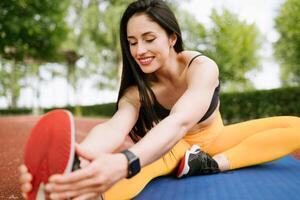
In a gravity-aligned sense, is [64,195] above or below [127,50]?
below

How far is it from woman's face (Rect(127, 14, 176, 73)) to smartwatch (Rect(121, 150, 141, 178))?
0.71 m

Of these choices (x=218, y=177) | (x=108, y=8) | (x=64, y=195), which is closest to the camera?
(x=64, y=195)

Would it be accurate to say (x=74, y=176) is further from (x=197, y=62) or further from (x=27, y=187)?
(x=197, y=62)

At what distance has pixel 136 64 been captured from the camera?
202cm

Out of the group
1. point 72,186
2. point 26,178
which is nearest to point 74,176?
point 72,186

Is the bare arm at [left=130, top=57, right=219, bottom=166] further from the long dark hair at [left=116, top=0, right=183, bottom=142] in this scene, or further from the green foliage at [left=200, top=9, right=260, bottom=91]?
the green foliage at [left=200, top=9, right=260, bottom=91]

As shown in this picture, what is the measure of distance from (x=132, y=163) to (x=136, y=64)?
90 centimetres

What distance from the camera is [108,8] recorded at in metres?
20.5

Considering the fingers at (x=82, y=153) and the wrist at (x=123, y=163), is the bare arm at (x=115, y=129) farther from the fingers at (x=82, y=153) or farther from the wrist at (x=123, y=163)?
the wrist at (x=123, y=163)

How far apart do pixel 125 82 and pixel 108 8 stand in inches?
754

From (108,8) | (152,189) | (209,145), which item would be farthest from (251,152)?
(108,8)

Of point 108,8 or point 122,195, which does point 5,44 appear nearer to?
point 122,195

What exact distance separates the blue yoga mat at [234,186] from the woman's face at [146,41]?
609 mm

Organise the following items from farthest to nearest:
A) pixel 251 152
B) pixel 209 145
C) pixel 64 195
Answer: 1. pixel 209 145
2. pixel 251 152
3. pixel 64 195
